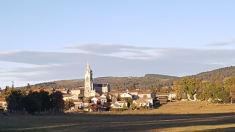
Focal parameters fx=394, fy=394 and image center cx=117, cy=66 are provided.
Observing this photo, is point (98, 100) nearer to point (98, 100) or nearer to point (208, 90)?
point (98, 100)

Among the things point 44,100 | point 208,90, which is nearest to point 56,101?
point 44,100

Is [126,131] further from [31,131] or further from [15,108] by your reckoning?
[15,108]

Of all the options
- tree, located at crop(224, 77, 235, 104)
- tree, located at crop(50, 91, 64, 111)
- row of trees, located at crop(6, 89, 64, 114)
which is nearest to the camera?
row of trees, located at crop(6, 89, 64, 114)

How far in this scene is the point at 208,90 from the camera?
139000 mm

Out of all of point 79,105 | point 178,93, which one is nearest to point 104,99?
point 79,105

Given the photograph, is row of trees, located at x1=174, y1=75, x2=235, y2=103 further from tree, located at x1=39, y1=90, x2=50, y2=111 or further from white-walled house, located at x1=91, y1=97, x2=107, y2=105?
tree, located at x1=39, y1=90, x2=50, y2=111

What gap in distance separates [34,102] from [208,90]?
65108mm

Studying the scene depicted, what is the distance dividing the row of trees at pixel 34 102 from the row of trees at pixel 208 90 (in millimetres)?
53499

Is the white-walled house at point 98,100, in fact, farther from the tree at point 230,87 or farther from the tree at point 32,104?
the tree at point 32,104

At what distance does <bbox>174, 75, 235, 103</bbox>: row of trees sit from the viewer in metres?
134

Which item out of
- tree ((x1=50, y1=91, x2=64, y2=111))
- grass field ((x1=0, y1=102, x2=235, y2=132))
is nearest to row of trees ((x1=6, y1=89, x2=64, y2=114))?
tree ((x1=50, y1=91, x2=64, y2=111))

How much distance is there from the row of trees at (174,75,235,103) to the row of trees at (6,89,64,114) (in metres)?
53.5

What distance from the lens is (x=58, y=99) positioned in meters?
113

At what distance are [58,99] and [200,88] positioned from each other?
7052 cm
